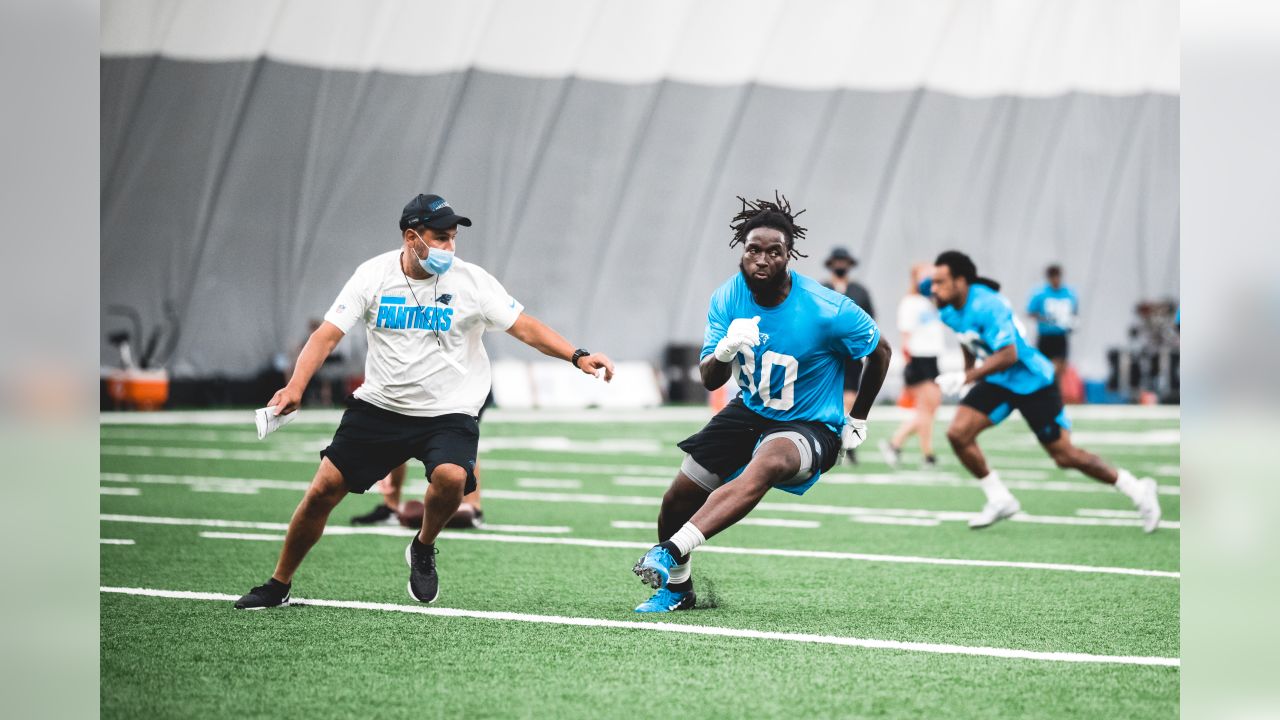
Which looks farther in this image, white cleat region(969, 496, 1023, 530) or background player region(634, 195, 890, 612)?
white cleat region(969, 496, 1023, 530)

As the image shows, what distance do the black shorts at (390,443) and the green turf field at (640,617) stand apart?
2.21ft

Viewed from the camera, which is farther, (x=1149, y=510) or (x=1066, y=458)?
(x=1066, y=458)

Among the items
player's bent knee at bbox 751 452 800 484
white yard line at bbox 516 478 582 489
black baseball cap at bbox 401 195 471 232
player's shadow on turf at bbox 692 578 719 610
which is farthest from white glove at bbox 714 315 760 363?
white yard line at bbox 516 478 582 489

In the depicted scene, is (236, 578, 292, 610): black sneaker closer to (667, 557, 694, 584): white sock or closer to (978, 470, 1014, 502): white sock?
(667, 557, 694, 584): white sock

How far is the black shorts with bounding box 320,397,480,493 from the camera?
7562 mm

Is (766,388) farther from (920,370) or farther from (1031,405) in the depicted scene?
(920,370)

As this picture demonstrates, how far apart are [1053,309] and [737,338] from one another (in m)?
17.0

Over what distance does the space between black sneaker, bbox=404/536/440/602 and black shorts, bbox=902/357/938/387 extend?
10679 mm

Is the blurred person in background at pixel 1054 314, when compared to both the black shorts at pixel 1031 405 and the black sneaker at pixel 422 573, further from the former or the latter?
the black sneaker at pixel 422 573

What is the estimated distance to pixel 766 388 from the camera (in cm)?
756

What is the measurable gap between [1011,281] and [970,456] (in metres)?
26.2

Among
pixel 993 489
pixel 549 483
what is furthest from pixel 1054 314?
pixel 993 489

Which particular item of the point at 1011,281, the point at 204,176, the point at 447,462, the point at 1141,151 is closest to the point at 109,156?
the point at 204,176

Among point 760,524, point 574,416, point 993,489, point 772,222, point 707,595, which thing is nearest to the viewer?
point 772,222
